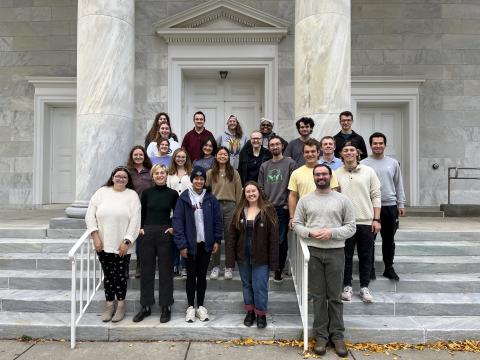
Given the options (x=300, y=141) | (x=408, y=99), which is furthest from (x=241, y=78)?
(x=300, y=141)

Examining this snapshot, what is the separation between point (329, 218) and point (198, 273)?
5.41ft

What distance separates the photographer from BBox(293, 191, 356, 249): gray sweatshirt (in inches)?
170

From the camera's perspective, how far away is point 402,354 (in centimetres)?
421

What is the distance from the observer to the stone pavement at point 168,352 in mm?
4129

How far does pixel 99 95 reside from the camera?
22.3 feet

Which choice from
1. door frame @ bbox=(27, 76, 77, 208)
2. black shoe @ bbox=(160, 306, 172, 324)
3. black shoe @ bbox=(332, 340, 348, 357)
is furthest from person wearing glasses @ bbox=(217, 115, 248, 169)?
door frame @ bbox=(27, 76, 77, 208)

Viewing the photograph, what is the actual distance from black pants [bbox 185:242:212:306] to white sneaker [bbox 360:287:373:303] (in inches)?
74.8

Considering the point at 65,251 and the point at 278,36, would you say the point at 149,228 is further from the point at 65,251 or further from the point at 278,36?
the point at 278,36

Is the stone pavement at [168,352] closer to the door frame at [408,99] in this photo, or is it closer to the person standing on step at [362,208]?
the person standing on step at [362,208]

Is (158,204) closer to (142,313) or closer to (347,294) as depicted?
(142,313)

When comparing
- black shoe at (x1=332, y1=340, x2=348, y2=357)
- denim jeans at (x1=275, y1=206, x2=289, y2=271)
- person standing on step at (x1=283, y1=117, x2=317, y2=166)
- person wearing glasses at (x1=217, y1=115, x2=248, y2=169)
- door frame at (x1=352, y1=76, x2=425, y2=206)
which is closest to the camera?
black shoe at (x1=332, y1=340, x2=348, y2=357)

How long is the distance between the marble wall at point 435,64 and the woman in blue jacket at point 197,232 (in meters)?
6.96

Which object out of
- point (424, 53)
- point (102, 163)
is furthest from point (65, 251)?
point (424, 53)

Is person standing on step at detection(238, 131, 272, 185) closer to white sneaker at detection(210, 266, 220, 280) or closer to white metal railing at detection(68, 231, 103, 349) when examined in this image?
white sneaker at detection(210, 266, 220, 280)
